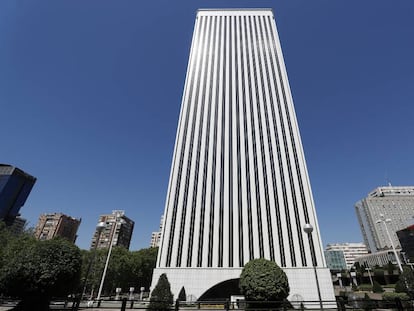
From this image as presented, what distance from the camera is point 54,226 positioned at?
119 metres

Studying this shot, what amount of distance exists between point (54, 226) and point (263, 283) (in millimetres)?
137594

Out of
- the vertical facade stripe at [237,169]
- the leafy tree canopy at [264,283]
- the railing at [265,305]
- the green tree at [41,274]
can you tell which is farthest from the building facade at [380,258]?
the green tree at [41,274]

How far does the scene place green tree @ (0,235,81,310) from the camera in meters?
13.5

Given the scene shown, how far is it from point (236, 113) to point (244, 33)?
93.6 ft

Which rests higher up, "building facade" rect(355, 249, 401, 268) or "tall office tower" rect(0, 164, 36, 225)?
"tall office tower" rect(0, 164, 36, 225)

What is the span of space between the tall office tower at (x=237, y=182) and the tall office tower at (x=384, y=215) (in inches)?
5016

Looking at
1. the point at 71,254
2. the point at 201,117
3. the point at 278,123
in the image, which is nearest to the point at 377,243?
the point at 278,123

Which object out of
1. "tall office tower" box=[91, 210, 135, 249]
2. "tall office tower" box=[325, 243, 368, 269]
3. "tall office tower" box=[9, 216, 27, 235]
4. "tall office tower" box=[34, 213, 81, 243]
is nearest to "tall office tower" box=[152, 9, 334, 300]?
"tall office tower" box=[9, 216, 27, 235]

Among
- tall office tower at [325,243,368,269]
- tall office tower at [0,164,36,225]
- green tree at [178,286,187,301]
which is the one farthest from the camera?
tall office tower at [325,243,368,269]

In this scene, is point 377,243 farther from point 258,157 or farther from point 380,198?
point 258,157

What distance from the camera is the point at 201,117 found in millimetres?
45219

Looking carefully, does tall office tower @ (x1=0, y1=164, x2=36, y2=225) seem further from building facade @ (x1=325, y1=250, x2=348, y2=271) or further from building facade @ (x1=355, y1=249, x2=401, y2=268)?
building facade @ (x1=325, y1=250, x2=348, y2=271)

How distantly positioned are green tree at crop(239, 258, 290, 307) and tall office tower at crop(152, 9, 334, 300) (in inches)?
257

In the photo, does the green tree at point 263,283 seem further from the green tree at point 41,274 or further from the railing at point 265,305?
the green tree at point 41,274
